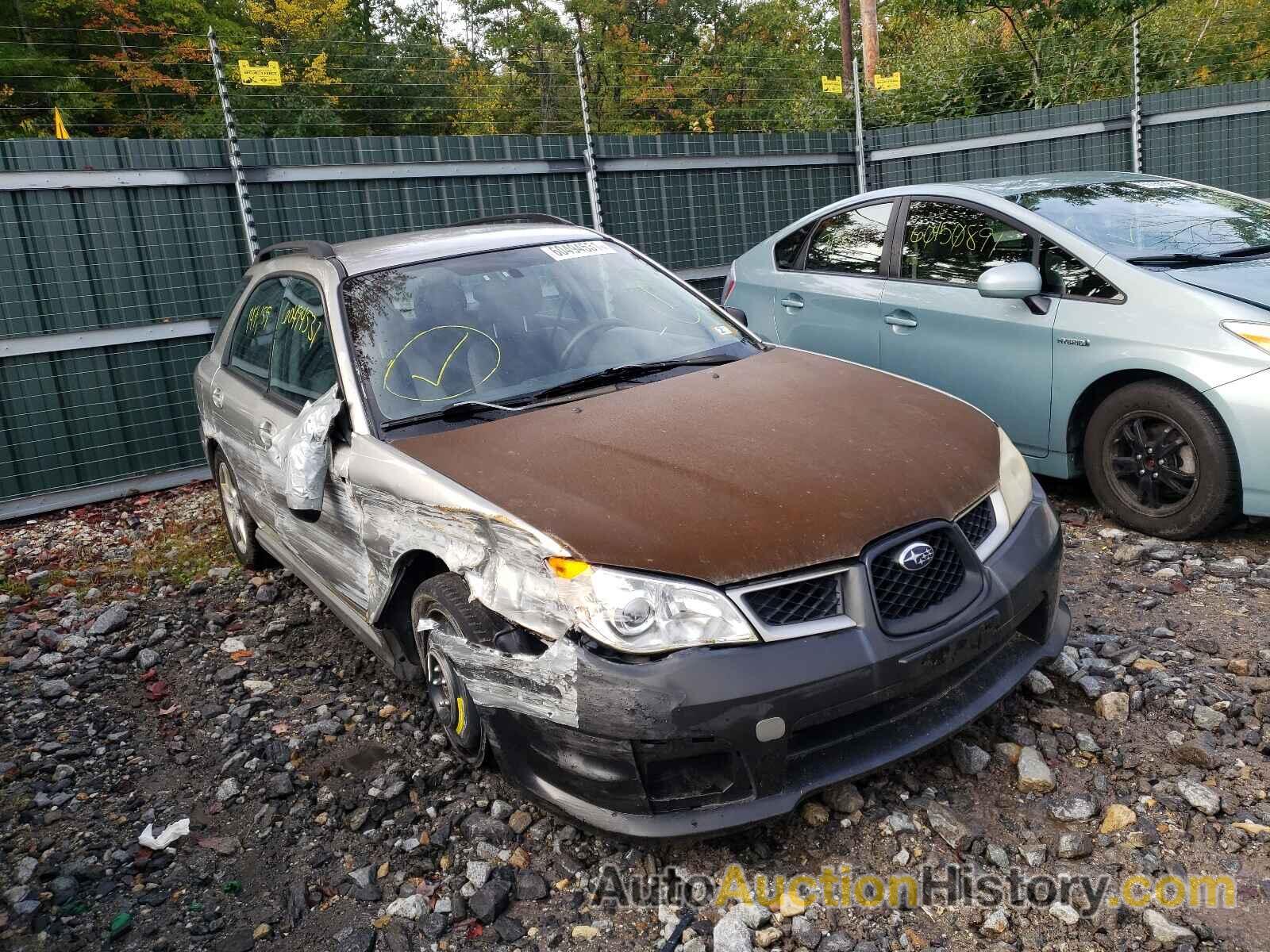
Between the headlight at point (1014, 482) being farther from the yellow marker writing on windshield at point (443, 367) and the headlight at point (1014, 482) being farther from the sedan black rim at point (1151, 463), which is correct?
the yellow marker writing on windshield at point (443, 367)

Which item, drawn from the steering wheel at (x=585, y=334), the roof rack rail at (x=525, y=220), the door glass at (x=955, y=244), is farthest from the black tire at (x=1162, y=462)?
the roof rack rail at (x=525, y=220)

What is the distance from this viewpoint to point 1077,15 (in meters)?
15.8

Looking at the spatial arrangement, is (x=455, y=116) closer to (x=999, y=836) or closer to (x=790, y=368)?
(x=790, y=368)

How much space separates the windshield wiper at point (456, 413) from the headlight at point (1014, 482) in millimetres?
1612

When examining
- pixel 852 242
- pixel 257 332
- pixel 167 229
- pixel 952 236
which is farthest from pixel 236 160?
pixel 952 236

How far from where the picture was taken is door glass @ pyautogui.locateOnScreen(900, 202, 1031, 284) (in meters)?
5.01

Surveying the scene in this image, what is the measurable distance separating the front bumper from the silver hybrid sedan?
2.08 meters

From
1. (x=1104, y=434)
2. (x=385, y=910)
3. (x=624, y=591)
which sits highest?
(x=624, y=591)

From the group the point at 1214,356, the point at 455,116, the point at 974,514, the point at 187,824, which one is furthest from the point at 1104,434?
the point at 455,116

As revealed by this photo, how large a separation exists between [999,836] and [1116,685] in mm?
915

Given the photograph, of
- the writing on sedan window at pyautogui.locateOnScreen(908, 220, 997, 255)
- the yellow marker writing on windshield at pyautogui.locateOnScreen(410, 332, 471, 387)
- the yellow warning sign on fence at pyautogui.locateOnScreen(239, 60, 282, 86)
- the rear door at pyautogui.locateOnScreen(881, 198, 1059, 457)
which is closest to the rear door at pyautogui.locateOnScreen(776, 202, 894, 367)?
the rear door at pyautogui.locateOnScreen(881, 198, 1059, 457)

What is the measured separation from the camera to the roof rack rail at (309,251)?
4035 mm

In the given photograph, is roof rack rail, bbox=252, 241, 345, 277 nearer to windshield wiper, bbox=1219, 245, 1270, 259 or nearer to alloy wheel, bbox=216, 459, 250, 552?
alloy wheel, bbox=216, 459, 250, 552

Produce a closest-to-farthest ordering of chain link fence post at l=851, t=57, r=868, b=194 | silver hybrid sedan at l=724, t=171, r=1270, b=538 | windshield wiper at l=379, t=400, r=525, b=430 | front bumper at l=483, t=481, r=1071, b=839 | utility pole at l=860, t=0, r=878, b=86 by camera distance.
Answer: front bumper at l=483, t=481, r=1071, b=839 → windshield wiper at l=379, t=400, r=525, b=430 → silver hybrid sedan at l=724, t=171, r=1270, b=538 → chain link fence post at l=851, t=57, r=868, b=194 → utility pole at l=860, t=0, r=878, b=86
